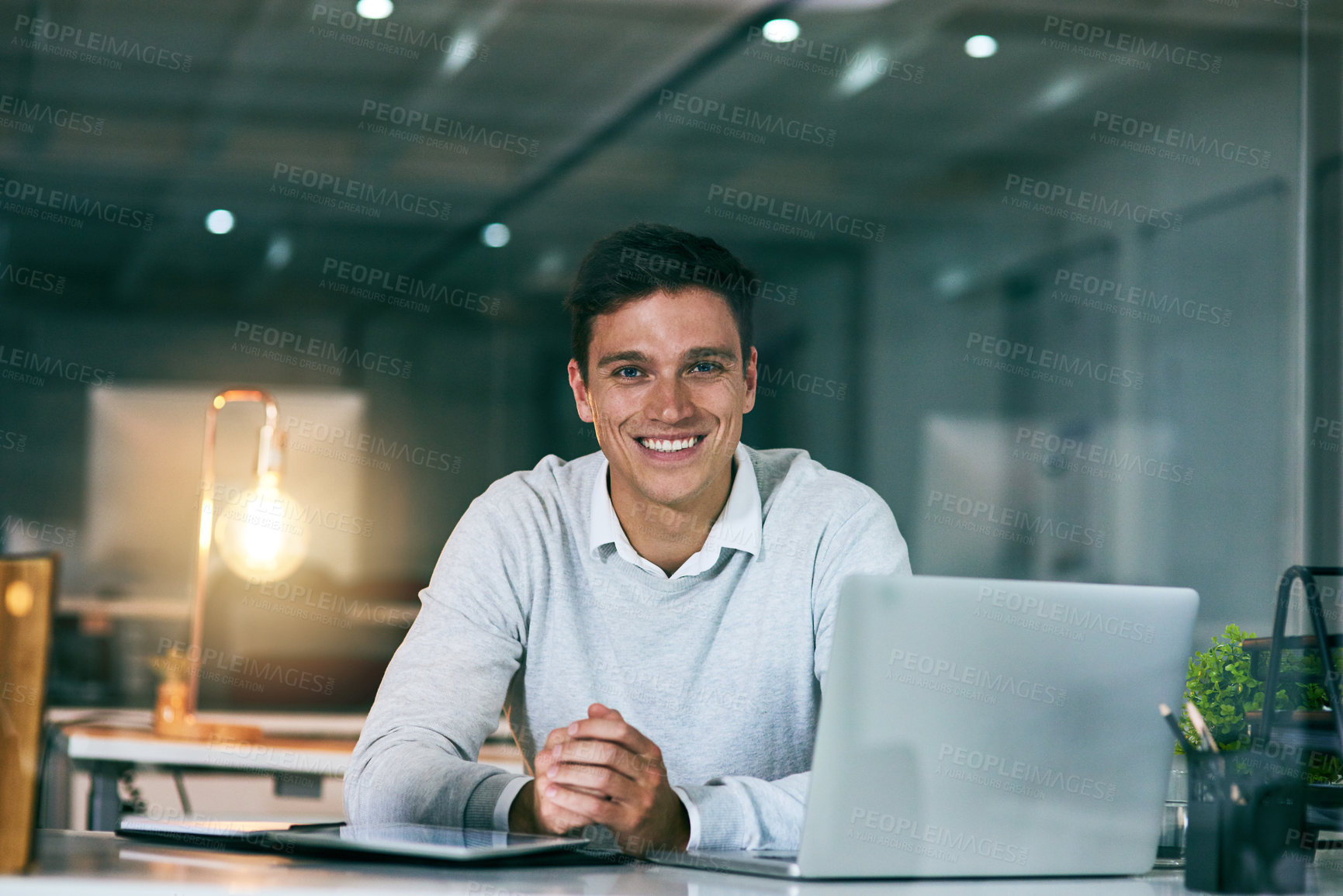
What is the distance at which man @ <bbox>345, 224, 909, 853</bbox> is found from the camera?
5.16 ft

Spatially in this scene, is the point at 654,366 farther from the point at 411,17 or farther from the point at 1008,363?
the point at 1008,363

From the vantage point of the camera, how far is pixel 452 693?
1472mm

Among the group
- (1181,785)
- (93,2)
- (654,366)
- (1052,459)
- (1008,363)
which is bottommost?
(1181,785)

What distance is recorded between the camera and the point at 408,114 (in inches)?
223

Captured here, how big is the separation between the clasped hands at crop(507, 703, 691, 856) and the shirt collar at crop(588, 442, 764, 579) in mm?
443

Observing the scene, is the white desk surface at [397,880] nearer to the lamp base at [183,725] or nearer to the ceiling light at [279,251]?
the lamp base at [183,725]

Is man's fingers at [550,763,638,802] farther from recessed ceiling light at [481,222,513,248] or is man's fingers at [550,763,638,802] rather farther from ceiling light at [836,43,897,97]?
recessed ceiling light at [481,222,513,248]

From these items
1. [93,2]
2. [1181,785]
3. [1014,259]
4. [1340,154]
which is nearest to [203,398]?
[93,2]

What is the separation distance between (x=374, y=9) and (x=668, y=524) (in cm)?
349

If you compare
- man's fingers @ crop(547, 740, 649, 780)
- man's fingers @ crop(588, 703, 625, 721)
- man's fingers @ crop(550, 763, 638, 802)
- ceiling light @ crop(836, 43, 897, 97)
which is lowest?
man's fingers @ crop(550, 763, 638, 802)

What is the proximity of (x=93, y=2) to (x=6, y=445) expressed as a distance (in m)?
2.81

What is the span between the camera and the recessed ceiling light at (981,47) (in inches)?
198

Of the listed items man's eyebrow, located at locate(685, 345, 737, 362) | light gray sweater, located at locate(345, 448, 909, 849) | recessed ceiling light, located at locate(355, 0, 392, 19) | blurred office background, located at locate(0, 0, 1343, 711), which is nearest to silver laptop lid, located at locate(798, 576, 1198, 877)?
light gray sweater, located at locate(345, 448, 909, 849)

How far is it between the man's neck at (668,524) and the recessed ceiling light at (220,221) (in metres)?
5.42
